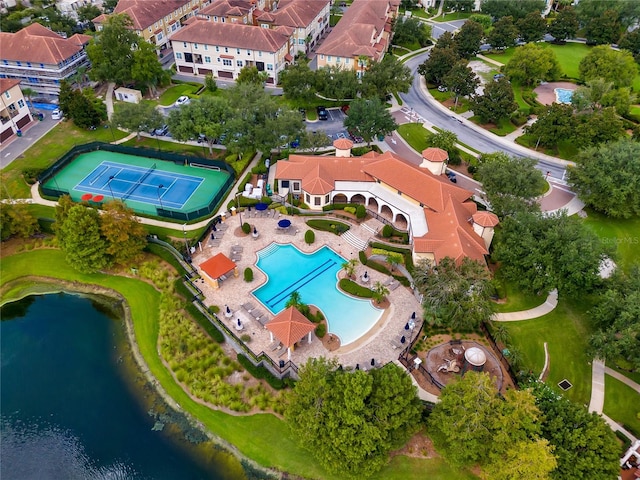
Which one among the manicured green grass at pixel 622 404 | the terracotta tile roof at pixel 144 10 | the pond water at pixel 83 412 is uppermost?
the terracotta tile roof at pixel 144 10

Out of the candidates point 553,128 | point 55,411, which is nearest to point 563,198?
point 553,128

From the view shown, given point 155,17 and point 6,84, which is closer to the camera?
point 6,84

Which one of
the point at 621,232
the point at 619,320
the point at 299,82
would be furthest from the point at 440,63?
the point at 619,320

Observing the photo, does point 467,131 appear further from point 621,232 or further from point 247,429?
point 247,429

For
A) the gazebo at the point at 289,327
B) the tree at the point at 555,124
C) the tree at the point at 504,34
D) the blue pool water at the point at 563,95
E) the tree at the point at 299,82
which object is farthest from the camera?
the tree at the point at 504,34

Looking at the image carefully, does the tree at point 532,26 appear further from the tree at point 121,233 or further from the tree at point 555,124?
the tree at point 121,233

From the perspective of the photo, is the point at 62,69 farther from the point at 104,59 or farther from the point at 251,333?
the point at 251,333

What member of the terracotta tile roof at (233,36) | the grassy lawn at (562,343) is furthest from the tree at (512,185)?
the terracotta tile roof at (233,36)
